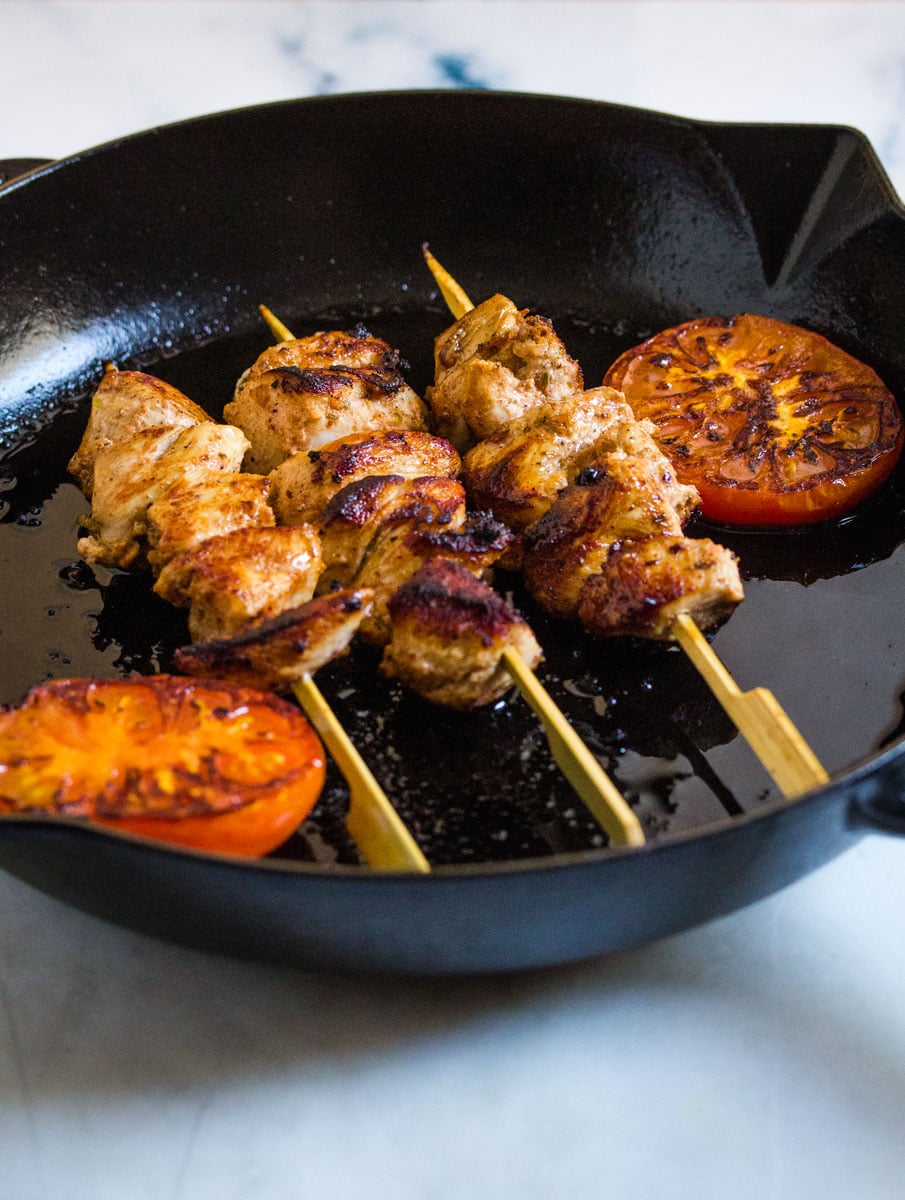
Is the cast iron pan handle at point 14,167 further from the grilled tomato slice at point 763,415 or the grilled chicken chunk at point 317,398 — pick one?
the grilled tomato slice at point 763,415

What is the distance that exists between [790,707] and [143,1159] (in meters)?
1.46

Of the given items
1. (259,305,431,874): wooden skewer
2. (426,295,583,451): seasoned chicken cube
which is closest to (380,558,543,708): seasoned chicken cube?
(259,305,431,874): wooden skewer

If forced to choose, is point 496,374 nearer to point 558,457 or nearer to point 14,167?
point 558,457

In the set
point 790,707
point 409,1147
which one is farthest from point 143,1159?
point 790,707

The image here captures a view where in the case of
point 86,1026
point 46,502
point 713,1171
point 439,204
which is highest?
point 439,204

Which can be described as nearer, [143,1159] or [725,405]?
[143,1159]

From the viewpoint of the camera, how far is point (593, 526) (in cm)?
265

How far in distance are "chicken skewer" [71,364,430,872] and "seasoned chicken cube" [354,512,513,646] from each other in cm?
14

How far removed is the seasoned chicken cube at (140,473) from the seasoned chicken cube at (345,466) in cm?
13

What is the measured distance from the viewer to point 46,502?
314 centimetres

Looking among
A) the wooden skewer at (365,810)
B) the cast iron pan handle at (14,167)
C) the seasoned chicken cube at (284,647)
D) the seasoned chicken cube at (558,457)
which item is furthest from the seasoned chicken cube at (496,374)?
the cast iron pan handle at (14,167)

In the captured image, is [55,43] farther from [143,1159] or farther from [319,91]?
[143,1159]

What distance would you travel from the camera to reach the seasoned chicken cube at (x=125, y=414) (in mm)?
2947

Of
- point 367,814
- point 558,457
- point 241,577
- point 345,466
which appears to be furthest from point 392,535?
point 367,814
